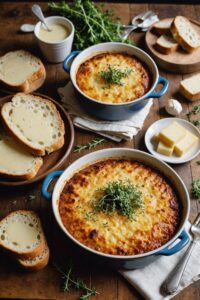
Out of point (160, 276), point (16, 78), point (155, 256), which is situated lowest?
point (160, 276)

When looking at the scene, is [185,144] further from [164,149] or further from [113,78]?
[113,78]

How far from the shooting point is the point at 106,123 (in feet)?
10.5

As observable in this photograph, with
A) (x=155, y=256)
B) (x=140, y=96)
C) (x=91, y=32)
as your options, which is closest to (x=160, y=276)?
(x=155, y=256)

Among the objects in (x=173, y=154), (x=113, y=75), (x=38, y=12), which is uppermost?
(x=38, y=12)

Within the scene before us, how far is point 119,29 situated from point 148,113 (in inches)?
32.8

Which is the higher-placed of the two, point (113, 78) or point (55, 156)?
point (113, 78)

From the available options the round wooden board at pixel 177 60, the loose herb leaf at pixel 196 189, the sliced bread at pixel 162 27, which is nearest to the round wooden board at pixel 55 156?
the loose herb leaf at pixel 196 189

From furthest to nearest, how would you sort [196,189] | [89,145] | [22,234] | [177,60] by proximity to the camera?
[177,60] < [89,145] < [196,189] < [22,234]

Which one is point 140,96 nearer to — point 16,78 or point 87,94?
point 87,94

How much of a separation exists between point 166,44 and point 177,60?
0.15 m

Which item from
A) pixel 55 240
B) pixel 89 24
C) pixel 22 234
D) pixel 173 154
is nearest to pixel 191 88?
pixel 173 154

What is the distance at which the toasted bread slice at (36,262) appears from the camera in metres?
2.47

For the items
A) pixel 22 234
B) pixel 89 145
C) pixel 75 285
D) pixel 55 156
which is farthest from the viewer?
pixel 89 145

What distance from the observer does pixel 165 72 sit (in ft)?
11.8
